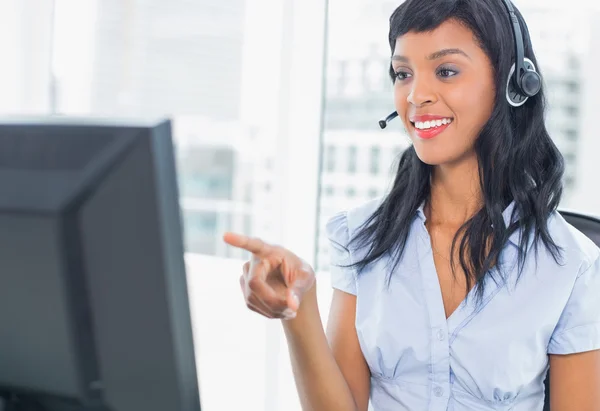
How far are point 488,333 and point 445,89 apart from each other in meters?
0.41

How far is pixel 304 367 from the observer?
1.17 metres

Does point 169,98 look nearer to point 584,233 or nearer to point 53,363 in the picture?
point 584,233

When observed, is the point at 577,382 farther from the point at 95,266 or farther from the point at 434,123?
the point at 95,266

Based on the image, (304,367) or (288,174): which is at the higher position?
(288,174)

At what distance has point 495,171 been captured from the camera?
127 cm

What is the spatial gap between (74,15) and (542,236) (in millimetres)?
1987

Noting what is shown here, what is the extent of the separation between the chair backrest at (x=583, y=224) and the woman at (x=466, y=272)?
2 centimetres

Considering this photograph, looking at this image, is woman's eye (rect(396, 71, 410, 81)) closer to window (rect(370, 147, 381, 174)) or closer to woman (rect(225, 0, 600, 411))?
woman (rect(225, 0, 600, 411))

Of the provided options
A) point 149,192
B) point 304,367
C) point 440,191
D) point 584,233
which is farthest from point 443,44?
point 149,192

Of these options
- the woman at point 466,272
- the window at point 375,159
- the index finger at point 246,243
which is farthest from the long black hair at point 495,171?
the window at point 375,159

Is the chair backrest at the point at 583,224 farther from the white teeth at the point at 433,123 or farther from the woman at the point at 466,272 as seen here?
the white teeth at the point at 433,123

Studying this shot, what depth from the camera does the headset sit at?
1.19 meters

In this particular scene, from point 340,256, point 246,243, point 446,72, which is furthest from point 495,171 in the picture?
point 246,243

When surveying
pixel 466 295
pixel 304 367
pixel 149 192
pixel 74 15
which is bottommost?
pixel 304 367
